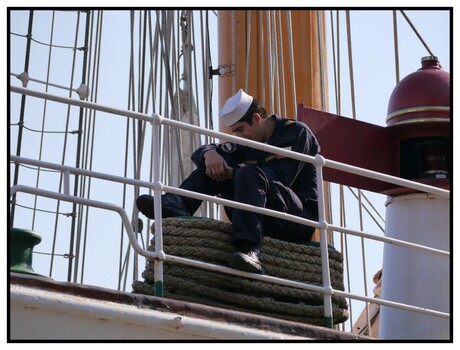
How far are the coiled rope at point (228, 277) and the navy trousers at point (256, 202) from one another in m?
0.08

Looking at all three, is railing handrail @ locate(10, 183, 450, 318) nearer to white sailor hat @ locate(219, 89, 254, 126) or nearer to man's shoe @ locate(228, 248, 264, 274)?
man's shoe @ locate(228, 248, 264, 274)

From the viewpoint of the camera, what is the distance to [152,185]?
496 centimetres

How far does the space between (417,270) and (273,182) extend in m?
1.10

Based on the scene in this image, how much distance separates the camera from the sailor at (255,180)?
5461 mm

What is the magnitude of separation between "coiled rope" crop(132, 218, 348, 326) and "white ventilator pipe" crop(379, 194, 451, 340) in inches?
24.3

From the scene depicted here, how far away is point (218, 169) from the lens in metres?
5.73

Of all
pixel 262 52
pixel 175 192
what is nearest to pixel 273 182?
pixel 175 192

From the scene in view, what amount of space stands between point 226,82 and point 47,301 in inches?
165

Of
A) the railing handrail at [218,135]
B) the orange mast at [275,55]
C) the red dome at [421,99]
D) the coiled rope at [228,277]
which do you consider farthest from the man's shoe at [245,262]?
the orange mast at [275,55]

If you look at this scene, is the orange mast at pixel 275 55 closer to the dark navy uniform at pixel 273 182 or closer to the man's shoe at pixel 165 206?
the dark navy uniform at pixel 273 182

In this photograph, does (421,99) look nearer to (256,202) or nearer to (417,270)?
(417,270)

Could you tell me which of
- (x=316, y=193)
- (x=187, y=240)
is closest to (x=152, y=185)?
(x=187, y=240)

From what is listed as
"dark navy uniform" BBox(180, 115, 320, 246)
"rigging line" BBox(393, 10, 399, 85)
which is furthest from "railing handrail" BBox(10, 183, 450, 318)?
"rigging line" BBox(393, 10, 399, 85)

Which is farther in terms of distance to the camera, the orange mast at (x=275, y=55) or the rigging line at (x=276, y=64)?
the orange mast at (x=275, y=55)
